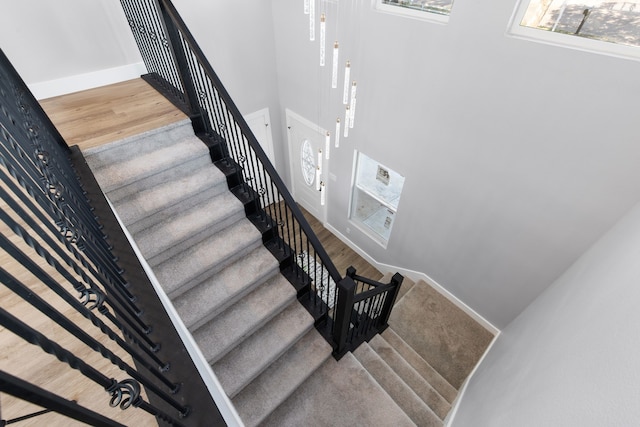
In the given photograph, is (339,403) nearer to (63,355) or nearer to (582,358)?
(582,358)

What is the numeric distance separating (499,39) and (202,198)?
9.44ft

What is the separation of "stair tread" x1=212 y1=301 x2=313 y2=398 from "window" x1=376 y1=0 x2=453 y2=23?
303 centimetres

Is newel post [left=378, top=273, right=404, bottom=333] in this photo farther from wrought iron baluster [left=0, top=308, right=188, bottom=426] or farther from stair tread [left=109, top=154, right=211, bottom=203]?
wrought iron baluster [left=0, top=308, right=188, bottom=426]

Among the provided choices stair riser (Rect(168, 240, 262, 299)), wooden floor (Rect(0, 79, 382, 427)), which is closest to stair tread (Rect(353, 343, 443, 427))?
stair riser (Rect(168, 240, 262, 299))

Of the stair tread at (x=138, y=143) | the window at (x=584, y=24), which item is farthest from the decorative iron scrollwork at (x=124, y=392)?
the window at (x=584, y=24)

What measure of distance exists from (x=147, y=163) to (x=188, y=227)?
0.67 m

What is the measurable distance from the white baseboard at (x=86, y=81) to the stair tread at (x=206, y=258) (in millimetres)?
2456

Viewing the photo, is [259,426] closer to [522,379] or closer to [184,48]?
[522,379]

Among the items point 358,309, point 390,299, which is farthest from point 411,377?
point 358,309

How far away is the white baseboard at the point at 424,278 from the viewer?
152 inches

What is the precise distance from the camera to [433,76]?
305cm

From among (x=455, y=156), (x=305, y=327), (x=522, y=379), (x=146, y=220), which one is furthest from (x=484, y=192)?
(x=146, y=220)

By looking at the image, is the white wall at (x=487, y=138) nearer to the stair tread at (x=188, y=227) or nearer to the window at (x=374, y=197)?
the window at (x=374, y=197)

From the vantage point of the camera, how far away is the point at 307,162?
19.4 ft
